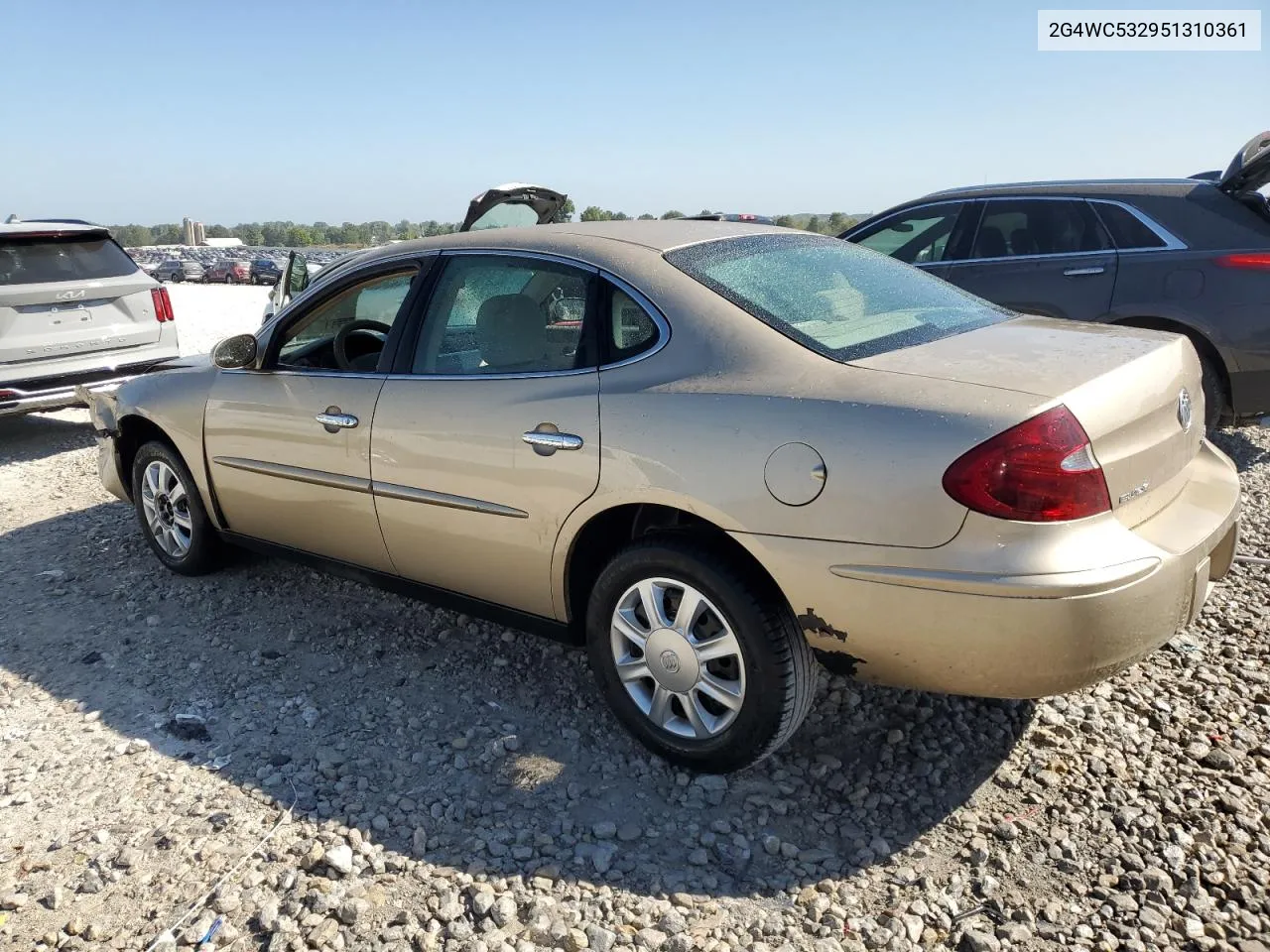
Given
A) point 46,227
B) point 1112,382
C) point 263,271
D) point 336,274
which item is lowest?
point 1112,382

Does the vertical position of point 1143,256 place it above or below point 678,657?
above

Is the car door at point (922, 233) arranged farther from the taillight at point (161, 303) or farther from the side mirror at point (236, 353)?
the taillight at point (161, 303)

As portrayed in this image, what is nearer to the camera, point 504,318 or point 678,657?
point 678,657

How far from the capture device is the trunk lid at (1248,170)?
5.52 meters

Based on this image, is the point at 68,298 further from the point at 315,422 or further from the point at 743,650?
the point at 743,650

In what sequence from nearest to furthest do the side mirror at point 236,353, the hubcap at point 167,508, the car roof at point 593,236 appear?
the car roof at point 593,236, the side mirror at point 236,353, the hubcap at point 167,508

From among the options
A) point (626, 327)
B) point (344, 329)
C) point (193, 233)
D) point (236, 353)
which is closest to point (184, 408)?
point (236, 353)

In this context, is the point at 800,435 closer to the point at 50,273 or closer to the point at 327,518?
the point at 327,518

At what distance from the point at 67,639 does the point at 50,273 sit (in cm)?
469

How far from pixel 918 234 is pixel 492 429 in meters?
4.67

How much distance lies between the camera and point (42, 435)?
A: 8.23 meters

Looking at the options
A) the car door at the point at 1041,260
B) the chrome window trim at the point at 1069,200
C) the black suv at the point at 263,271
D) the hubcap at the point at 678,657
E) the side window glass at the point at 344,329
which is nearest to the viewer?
the hubcap at the point at 678,657

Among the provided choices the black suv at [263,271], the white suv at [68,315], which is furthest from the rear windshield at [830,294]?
the black suv at [263,271]

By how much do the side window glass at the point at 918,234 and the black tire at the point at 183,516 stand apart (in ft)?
15.4
